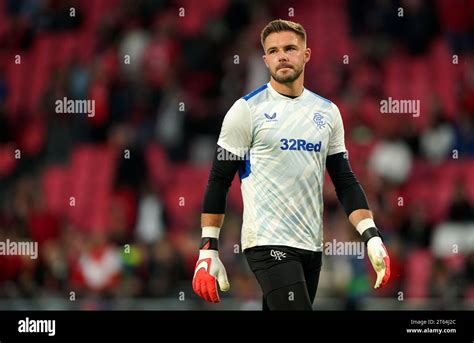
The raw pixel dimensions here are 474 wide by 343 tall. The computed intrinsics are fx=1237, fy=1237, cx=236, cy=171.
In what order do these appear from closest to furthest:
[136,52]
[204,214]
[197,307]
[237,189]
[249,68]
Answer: [204,214]
[197,307]
[237,189]
[249,68]
[136,52]

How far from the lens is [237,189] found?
14.6 m

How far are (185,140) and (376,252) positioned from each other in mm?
8285

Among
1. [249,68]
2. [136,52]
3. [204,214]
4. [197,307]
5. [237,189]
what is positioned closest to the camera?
[204,214]

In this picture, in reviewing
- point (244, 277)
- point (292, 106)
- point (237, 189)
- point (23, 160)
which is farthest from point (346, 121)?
point (292, 106)

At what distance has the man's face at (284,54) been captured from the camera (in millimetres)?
7465

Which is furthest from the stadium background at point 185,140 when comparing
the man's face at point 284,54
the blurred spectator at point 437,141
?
the man's face at point 284,54

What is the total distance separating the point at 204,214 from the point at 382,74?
30.6ft

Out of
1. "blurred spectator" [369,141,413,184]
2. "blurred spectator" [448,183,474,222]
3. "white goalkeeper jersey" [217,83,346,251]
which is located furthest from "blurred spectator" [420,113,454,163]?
"white goalkeeper jersey" [217,83,346,251]

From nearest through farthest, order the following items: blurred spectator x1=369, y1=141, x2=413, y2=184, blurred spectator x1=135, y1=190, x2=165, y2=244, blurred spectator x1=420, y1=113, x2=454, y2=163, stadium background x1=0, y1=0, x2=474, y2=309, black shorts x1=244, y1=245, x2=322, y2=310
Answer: black shorts x1=244, y1=245, x2=322, y2=310, stadium background x1=0, y1=0, x2=474, y2=309, blurred spectator x1=135, y1=190, x2=165, y2=244, blurred spectator x1=369, y1=141, x2=413, y2=184, blurred spectator x1=420, y1=113, x2=454, y2=163

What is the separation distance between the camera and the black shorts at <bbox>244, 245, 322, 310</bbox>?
7.15 metres

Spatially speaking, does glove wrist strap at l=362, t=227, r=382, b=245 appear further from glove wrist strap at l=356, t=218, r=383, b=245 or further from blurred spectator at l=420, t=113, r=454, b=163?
blurred spectator at l=420, t=113, r=454, b=163

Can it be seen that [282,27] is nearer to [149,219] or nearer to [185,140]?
[149,219]

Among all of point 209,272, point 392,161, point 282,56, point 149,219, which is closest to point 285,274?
point 209,272

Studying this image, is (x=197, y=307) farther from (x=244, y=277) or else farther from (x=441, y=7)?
(x=441, y=7)
